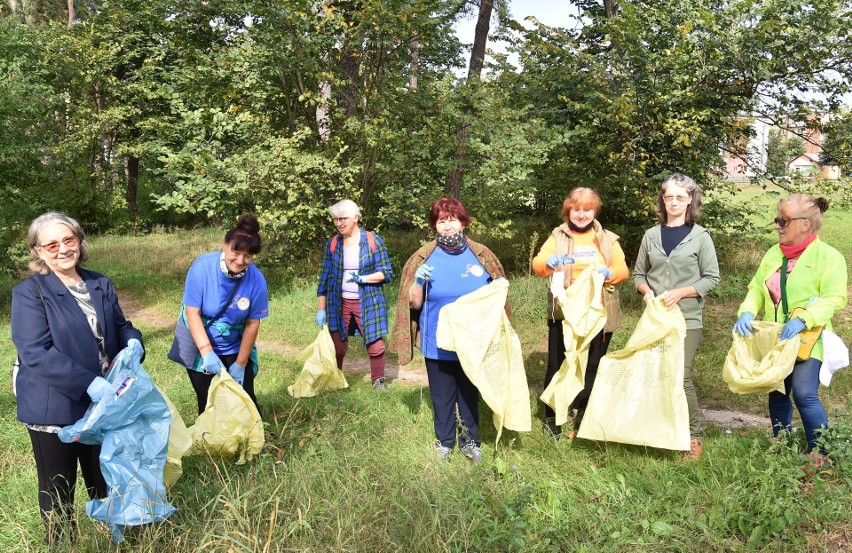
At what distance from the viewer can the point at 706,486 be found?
306 centimetres

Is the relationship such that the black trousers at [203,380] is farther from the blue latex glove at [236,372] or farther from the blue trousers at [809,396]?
the blue trousers at [809,396]

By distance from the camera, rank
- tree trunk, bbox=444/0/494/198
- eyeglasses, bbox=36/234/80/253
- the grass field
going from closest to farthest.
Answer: eyeglasses, bbox=36/234/80/253, the grass field, tree trunk, bbox=444/0/494/198

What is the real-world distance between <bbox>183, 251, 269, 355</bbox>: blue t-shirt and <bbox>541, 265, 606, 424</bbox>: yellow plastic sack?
1.79 meters

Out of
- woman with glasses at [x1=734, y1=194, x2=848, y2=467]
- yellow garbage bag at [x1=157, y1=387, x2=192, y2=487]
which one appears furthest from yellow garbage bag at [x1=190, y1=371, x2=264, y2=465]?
woman with glasses at [x1=734, y1=194, x2=848, y2=467]

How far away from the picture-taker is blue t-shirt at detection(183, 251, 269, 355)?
3.22 metres

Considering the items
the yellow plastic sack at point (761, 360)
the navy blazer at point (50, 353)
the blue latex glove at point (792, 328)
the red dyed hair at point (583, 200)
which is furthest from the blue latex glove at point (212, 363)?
the blue latex glove at point (792, 328)

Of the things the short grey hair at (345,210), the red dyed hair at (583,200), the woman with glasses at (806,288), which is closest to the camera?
the woman with glasses at (806,288)

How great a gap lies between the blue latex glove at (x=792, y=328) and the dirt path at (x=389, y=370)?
1.26 metres

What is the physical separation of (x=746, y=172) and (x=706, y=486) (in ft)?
22.8

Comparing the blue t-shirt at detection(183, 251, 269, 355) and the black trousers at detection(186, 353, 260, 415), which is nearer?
the blue t-shirt at detection(183, 251, 269, 355)

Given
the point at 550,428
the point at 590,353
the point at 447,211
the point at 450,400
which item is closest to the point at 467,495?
the point at 450,400

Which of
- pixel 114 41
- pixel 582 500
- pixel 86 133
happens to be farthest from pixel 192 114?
pixel 114 41

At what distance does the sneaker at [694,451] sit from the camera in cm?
344

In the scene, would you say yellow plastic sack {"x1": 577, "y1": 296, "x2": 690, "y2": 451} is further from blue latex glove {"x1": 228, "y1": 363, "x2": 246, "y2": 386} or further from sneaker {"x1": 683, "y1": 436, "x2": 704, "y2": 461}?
blue latex glove {"x1": 228, "y1": 363, "x2": 246, "y2": 386}
